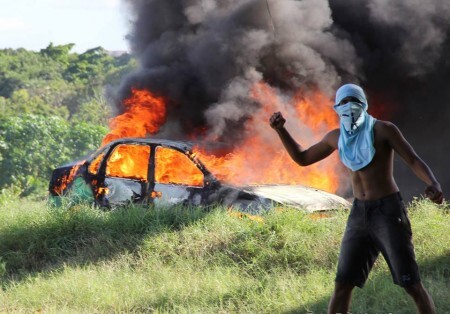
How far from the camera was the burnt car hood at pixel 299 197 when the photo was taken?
929 centimetres

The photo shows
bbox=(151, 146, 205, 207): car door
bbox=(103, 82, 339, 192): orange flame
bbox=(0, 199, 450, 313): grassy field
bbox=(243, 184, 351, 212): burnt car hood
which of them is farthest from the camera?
bbox=(103, 82, 339, 192): orange flame

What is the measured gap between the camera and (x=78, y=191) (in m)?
10.6

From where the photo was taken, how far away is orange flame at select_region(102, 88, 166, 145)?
39.7ft

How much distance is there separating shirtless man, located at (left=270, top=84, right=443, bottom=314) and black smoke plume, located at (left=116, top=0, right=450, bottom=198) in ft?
22.0

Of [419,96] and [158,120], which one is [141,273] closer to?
[158,120]

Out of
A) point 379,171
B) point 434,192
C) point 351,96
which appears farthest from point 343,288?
point 351,96

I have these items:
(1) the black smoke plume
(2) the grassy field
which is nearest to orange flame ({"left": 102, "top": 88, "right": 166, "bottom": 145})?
(1) the black smoke plume

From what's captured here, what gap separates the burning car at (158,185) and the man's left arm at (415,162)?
3795 mm

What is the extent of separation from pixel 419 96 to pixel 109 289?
7.96m

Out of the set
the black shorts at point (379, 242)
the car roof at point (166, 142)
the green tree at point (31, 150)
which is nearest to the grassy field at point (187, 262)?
the car roof at point (166, 142)

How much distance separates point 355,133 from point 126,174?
17.5ft

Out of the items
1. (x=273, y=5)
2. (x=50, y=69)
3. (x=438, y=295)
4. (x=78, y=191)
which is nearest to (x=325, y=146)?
(x=438, y=295)

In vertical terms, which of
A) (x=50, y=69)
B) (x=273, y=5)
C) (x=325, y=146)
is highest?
(x=50, y=69)

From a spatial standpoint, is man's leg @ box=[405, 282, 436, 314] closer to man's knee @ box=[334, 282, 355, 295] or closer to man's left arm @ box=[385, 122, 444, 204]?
man's knee @ box=[334, 282, 355, 295]
